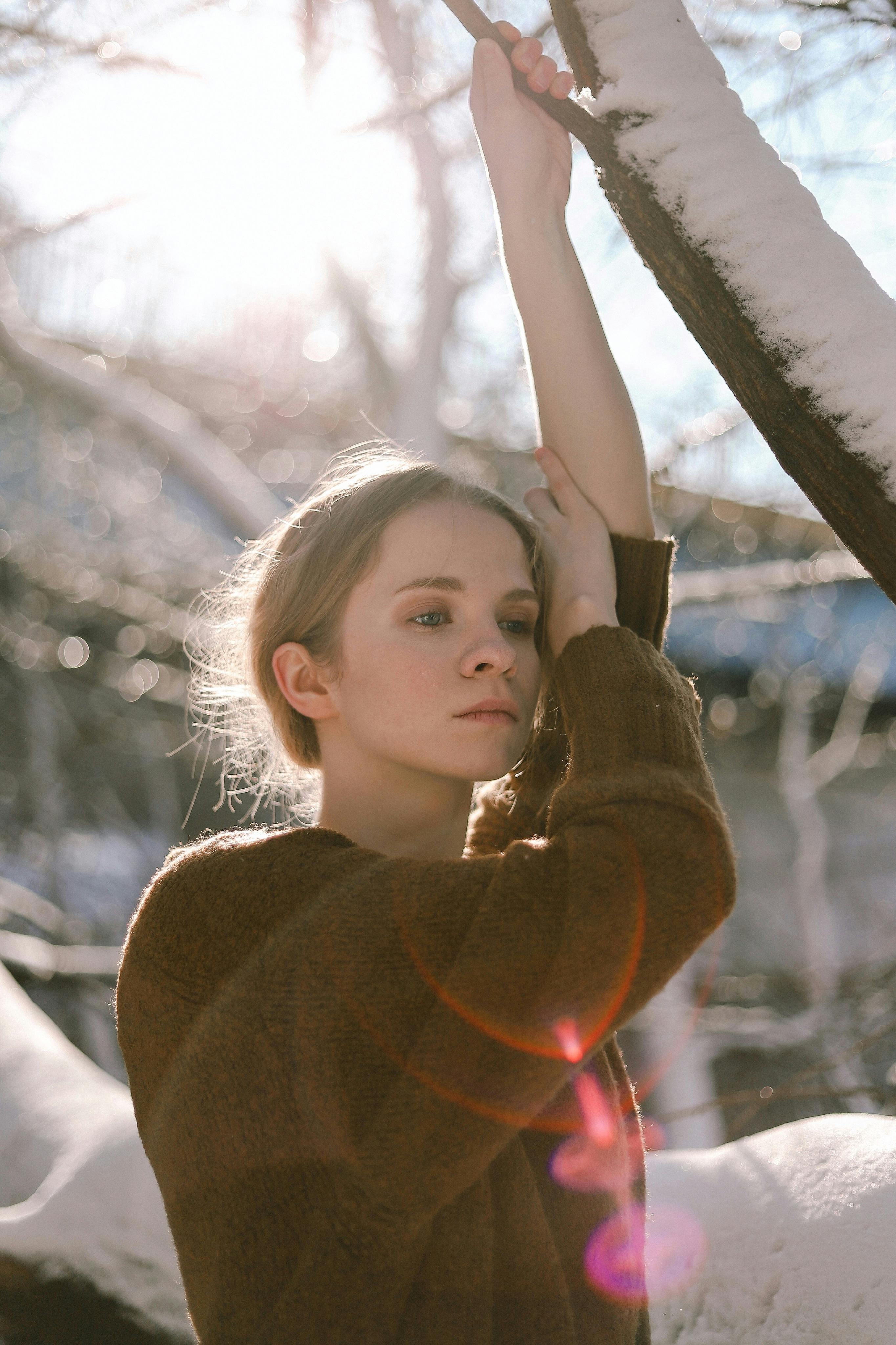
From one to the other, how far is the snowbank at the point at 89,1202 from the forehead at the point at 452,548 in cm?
116

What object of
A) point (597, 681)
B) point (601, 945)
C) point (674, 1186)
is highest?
point (597, 681)

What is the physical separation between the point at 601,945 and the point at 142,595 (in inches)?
170

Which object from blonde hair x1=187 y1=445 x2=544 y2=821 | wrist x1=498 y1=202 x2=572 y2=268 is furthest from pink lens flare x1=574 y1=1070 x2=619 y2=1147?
wrist x1=498 y1=202 x2=572 y2=268

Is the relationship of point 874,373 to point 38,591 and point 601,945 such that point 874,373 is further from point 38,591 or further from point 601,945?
point 38,591

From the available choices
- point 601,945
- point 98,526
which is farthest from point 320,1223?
point 98,526

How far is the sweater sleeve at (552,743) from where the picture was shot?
1.33 meters

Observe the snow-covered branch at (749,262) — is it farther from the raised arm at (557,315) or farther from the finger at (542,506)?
the finger at (542,506)

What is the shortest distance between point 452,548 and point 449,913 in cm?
54

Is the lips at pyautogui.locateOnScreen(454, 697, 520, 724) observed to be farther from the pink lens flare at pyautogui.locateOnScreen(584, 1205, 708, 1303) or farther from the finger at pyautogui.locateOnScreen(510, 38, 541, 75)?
the finger at pyautogui.locateOnScreen(510, 38, 541, 75)

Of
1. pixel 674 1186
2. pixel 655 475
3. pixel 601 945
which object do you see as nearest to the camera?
pixel 601 945

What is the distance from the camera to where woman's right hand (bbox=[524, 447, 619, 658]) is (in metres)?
1.22

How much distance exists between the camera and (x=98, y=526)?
602cm

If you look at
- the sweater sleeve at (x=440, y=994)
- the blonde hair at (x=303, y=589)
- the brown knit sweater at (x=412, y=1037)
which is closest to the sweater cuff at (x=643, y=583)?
the blonde hair at (x=303, y=589)

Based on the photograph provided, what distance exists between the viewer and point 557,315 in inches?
Answer: 52.4
